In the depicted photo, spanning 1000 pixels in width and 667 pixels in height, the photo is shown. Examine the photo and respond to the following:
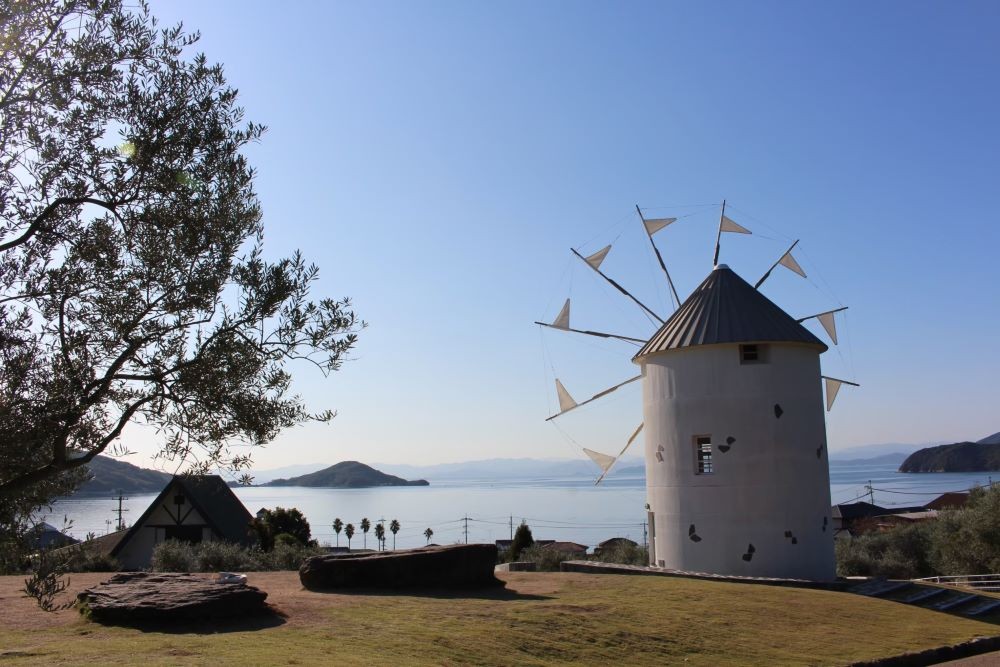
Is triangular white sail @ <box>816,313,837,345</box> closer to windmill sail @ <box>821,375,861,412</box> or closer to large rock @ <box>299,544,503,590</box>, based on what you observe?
windmill sail @ <box>821,375,861,412</box>

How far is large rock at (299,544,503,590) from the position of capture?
15586 mm

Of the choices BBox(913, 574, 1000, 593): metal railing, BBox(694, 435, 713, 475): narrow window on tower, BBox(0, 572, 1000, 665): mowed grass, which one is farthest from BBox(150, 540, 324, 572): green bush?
BBox(913, 574, 1000, 593): metal railing

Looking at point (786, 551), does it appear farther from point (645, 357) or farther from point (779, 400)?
point (645, 357)

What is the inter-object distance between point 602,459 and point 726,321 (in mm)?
8618

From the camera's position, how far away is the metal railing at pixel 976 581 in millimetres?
24516

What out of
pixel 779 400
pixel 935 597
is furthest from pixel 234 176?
pixel 935 597

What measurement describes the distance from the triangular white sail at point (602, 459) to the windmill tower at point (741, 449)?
5318 mm

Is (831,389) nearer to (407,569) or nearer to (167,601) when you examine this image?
(407,569)

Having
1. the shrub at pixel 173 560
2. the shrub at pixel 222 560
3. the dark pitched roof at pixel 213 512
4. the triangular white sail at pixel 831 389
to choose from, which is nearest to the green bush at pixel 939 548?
the triangular white sail at pixel 831 389

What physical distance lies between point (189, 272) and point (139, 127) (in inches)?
60.9

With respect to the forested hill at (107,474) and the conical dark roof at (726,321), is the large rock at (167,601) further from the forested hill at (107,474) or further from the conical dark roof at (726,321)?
the conical dark roof at (726,321)

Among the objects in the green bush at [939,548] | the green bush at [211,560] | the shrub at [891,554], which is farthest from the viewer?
the shrub at [891,554]

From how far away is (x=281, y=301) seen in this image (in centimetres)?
922

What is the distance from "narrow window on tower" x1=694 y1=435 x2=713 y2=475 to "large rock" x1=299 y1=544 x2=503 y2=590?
8301mm
